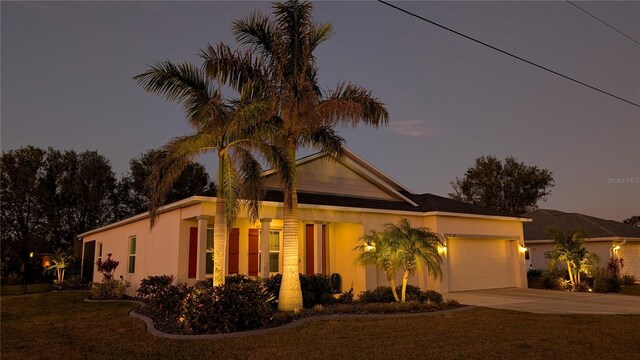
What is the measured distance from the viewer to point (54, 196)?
3359 centimetres

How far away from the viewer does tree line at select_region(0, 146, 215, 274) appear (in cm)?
3241

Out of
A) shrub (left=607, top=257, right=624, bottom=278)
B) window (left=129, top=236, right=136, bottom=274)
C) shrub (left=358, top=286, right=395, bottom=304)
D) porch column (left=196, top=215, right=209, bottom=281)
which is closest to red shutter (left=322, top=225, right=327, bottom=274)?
shrub (left=358, top=286, right=395, bottom=304)

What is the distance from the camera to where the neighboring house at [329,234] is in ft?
49.1

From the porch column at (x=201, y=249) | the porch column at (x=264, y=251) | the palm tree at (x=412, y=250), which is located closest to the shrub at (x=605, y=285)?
the palm tree at (x=412, y=250)

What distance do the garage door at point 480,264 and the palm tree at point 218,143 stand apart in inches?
423

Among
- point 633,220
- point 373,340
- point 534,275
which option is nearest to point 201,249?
point 373,340

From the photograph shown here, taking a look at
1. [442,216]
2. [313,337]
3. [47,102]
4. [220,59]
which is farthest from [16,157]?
[313,337]

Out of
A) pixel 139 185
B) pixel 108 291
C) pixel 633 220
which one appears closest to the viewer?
pixel 108 291

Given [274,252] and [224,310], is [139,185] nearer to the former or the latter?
[274,252]

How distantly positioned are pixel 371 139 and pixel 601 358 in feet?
51.5

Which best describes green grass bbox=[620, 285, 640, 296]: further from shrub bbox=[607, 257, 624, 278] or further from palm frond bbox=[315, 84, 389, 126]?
palm frond bbox=[315, 84, 389, 126]

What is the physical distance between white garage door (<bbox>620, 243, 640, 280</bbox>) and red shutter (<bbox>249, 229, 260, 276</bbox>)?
21936 millimetres

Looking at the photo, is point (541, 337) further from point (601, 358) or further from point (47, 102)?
point (47, 102)

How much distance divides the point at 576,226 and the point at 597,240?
2539 millimetres
